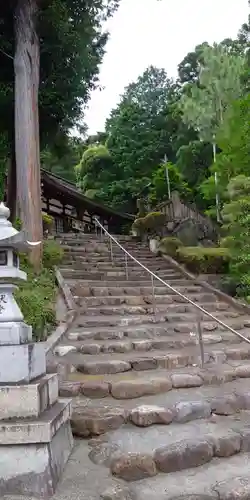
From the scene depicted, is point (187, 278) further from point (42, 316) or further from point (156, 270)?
point (42, 316)

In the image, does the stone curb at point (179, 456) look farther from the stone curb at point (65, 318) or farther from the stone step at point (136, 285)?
the stone step at point (136, 285)

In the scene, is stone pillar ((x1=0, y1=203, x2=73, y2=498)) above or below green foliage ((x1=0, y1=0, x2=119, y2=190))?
below

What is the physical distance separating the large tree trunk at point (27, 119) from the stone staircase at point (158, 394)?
6.58 ft

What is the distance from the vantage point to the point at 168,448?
3.27m

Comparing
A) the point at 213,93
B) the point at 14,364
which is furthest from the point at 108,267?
the point at 213,93

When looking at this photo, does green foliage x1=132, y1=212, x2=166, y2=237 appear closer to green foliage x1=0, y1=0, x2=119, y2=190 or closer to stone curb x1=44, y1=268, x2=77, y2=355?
green foliage x1=0, y1=0, x2=119, y2=190

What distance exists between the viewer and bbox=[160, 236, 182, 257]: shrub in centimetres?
1173

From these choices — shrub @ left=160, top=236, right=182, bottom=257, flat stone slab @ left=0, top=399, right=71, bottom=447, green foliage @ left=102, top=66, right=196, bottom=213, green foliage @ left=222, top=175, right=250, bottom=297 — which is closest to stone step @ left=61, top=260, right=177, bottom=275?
shrub @ left=160, top=236, right=182, bottom=257

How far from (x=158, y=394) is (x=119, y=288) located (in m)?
4.20

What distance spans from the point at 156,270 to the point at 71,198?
961cm

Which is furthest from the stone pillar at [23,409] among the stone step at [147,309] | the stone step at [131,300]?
the stone step at [131,300]

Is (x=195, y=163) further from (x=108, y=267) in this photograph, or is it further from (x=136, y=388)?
(x=136, y=388)

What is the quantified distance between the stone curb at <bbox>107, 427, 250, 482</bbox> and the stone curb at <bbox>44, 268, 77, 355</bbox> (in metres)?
2.35

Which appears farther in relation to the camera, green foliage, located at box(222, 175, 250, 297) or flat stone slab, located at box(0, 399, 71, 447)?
green foliage, located at box(222, 175, 250, 297)
